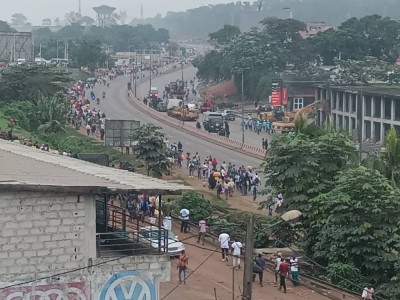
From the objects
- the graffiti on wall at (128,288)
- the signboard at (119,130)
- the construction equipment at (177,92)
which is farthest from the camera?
the construction equipment at (177,92)

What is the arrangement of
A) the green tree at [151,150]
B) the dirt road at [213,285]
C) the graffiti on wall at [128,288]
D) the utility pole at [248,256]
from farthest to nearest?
the green tree at [151,150], the dirt road at [213,285], the utility pole at [248,256], the graffiti on wall at [128,288]

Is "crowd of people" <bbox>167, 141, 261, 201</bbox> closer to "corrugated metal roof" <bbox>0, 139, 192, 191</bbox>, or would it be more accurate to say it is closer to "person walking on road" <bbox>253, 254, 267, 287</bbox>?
"person walking on road" <bbox>253, 254, 267, 287</bbox>

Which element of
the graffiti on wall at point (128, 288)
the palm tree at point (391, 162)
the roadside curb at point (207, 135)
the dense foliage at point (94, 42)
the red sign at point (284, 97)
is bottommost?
the roadside curb at point (207, 135)

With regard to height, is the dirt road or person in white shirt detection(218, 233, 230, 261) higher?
person in white shirt detection(218, 233, 230, 261)

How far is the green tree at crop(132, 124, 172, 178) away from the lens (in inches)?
1446

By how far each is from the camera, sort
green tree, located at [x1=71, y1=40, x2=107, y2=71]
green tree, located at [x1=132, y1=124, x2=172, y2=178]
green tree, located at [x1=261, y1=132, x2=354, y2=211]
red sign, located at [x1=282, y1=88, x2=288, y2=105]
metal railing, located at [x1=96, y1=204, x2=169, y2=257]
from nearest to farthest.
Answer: metal railing, located at [x1=96, y1=204, x2=169, y2=257], green tree, located at [x1=261, y1=132, x2=354, y2=211], green tree, located at [x1=132, y1=124, x2=172, y2=178], red sign, located at [x1=282, y1=88, x2=288, y2=105], green tree, located at [x1=71, y1=40, x2=107, y2=71]

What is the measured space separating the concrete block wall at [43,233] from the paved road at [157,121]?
108 feet

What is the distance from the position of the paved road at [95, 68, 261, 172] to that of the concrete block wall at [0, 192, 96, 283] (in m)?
32.9

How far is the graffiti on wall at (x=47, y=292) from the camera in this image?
12.8 meters

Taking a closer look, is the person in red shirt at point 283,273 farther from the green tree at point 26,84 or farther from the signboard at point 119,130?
the green tree at point 26,84

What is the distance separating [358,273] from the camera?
22.3 meters

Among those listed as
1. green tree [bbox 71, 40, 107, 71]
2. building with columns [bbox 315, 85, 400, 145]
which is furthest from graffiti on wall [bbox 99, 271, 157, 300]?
green tree [bbox 71, 40, 107, 71]

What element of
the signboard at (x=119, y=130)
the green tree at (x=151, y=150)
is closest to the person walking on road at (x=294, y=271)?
the green tree at (x=151, y=150)

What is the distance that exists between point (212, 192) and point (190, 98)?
5905cm
